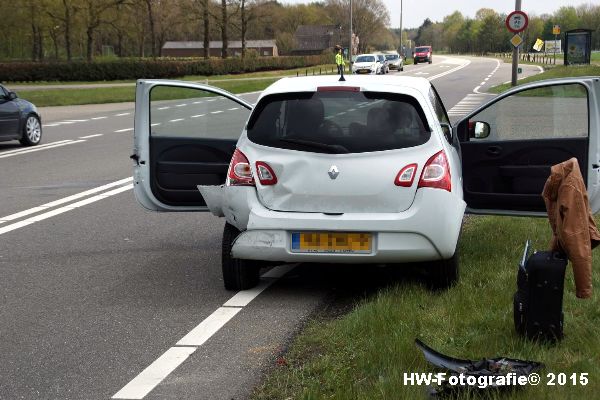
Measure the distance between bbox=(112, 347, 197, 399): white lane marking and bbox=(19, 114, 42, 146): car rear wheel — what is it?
47.6 ft

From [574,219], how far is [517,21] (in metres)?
23.4

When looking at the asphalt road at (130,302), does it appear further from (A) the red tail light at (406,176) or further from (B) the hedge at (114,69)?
(B) the hedge at (114,69)

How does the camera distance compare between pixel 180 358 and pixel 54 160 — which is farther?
pixel 54 160

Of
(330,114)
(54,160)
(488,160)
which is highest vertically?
(330,114)

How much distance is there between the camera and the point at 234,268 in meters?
6.16

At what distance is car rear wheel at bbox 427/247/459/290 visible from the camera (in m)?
5.77

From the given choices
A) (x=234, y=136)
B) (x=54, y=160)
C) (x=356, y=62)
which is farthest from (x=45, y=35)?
(x=234, y=136)

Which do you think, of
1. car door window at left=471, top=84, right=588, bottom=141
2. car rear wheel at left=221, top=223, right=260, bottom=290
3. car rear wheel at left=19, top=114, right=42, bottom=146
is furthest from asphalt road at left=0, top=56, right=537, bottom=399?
→ car rear wheel at left=19, top=114, right=42, bottom=146

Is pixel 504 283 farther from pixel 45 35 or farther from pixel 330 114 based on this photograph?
pixel 45 35

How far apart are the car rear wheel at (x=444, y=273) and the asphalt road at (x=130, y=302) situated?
0.63 metres

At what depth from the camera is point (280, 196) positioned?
19.2 feet

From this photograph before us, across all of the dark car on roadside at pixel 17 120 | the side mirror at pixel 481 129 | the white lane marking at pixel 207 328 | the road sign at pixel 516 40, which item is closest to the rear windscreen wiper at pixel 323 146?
the white lane marking at pixel 207 328

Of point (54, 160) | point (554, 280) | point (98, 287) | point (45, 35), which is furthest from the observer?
point (45, 35)

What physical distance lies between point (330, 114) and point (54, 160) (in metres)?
10.8
